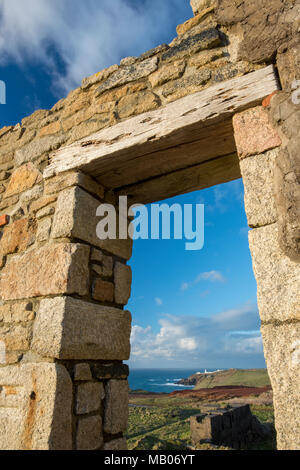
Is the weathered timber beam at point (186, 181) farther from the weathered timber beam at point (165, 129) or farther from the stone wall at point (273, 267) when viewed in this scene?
the stone wall at point (273, 267)

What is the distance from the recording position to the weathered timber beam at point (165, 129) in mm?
1720

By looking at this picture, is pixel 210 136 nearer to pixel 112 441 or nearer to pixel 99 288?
pixel 99 288

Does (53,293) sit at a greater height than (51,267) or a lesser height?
lesser

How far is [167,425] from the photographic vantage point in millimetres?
9664

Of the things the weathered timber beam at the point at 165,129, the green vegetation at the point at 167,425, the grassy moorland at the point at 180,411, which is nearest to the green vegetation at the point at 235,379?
the grassy moorland at the point at 180,411

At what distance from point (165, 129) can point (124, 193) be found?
776mm

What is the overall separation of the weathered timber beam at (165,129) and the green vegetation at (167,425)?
239 inches

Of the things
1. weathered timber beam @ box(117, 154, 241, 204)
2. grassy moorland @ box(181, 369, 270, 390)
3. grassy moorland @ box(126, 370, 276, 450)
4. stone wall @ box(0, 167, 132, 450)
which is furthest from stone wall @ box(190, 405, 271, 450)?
grassy moorland @ box(181, 369, 270, 390)

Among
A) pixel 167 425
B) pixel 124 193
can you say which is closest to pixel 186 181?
pixel 124 193

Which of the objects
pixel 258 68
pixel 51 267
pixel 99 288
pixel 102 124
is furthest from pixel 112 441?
pixel 258 68

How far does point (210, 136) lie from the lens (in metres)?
1.92

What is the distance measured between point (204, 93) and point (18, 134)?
6.18 ft

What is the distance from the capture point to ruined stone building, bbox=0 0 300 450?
56.9 inches
